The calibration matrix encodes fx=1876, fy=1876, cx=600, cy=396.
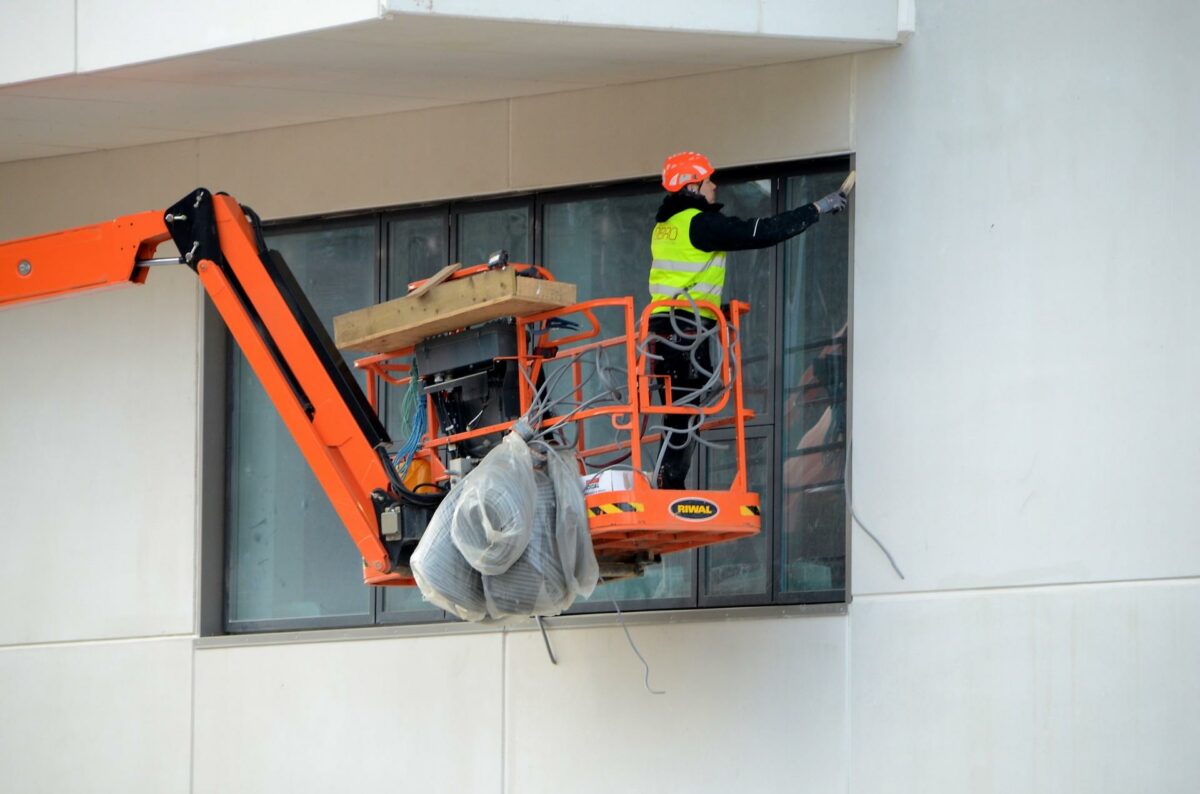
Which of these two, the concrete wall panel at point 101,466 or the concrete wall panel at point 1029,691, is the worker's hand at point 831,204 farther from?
the concrete wall panel at point 101,466

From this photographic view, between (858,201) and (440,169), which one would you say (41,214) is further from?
(858,201)

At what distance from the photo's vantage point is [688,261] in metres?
10.3

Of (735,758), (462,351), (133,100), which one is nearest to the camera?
(462,351)

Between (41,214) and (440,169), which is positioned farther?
(41,214)

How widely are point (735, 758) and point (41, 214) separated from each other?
6947 mm

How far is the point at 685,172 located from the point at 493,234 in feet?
9.30

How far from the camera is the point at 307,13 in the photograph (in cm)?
1083

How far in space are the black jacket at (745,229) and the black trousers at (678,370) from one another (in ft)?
1.40

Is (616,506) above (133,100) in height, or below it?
below

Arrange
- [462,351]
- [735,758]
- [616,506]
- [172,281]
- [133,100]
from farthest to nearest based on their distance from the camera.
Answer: [172,281], [133,100], [735,758], [462,351], [616,506]

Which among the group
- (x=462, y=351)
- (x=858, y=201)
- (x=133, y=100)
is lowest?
(x=462, y=351)

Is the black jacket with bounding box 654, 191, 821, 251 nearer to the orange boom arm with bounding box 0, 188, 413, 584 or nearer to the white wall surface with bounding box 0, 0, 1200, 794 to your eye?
the white wall surface with bounding box 0, 0, 1200, 794

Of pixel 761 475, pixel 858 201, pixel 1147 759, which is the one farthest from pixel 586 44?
pixel 1147 759

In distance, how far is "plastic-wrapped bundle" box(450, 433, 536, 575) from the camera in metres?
9.34
